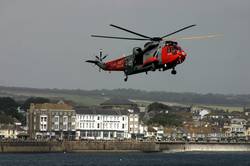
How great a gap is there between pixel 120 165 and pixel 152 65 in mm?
73713

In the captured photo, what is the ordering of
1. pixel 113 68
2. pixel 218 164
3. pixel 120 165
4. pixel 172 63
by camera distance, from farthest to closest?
pixel 218 164, pixel 120 165, pixel 113 68, pixel 172 63

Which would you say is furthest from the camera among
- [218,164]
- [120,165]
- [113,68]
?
[218,164]

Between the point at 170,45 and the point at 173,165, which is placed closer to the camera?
the point at 170,45

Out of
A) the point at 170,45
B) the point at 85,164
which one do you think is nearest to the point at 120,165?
the point at 85,164

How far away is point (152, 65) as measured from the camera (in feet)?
247

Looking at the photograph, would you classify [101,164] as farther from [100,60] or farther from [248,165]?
[100,60]

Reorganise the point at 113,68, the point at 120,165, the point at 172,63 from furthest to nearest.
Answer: the point at 120,165, the point at 113,68, the point at 172,63

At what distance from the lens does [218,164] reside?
160 m

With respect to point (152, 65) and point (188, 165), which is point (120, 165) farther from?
point (152, 65)

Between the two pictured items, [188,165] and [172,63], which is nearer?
[172,63]

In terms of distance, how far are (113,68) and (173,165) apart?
7137 centimetres

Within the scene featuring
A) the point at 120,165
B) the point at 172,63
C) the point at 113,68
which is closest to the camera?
the point at 172,63

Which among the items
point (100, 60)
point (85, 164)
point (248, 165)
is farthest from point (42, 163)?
point (100, 60)

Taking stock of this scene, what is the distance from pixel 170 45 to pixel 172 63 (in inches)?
68.5
